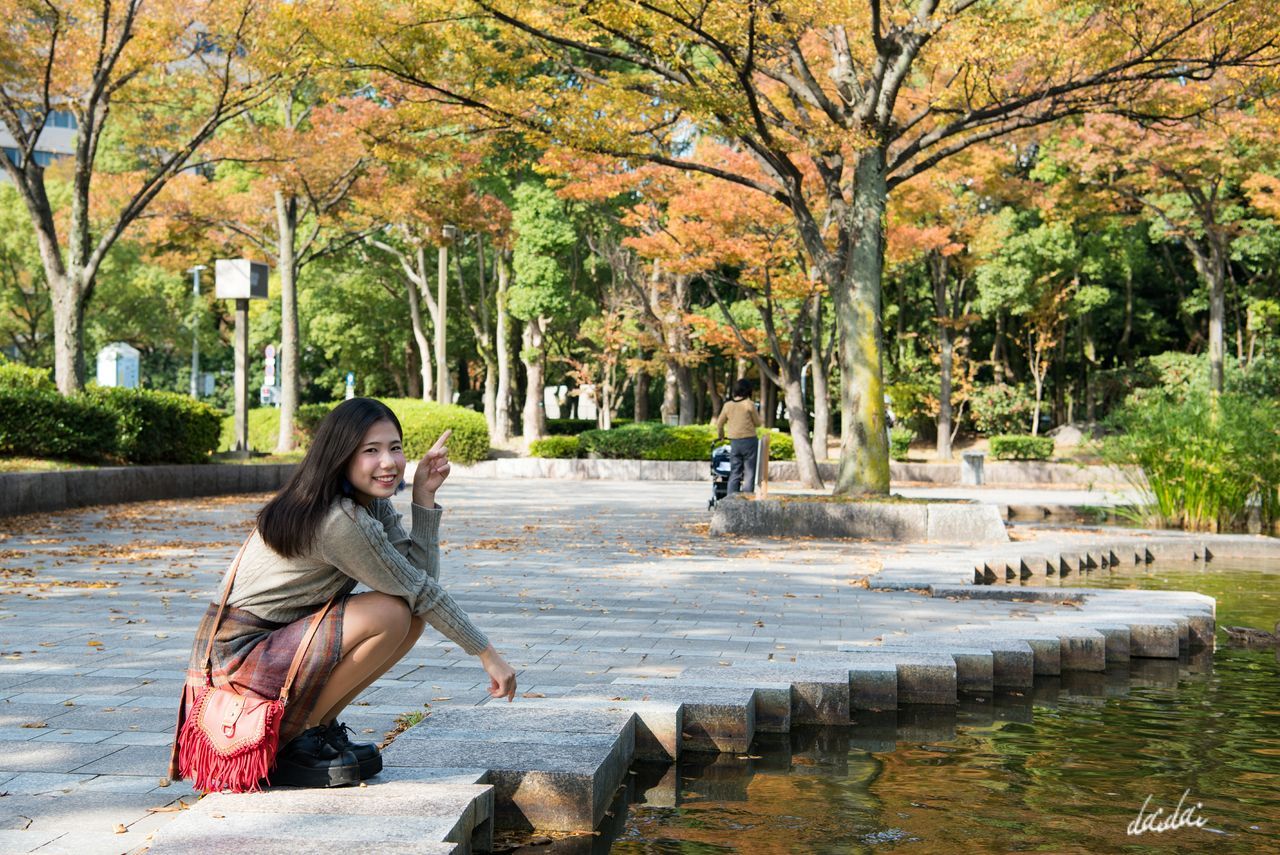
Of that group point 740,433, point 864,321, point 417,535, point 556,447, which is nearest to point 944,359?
point 556,447

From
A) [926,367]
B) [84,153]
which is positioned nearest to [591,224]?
[926,367]

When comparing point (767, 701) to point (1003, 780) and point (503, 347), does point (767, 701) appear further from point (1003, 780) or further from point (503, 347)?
point (503, 347)

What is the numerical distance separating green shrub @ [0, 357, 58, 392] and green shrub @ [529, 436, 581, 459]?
1282 centimetres

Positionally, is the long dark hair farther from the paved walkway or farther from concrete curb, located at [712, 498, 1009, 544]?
concrete curb, located at [712, 498, 1009, 544]

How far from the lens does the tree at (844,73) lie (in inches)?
532

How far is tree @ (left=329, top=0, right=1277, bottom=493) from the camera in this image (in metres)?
13.5

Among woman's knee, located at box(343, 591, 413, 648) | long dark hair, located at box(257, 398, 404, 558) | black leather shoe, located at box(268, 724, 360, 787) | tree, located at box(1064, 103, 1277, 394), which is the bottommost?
black leather shoe, located at box(268, 724, 360, 787)

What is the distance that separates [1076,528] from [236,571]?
13.6 metres

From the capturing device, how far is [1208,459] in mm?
14789

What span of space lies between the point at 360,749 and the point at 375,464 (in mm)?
882

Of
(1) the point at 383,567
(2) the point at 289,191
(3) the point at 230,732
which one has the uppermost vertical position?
(2) the point at 289,191

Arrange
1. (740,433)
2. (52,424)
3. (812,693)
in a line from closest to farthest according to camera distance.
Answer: (812,693), (740,433), (52,424)

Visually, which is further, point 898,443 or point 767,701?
point 898,443
